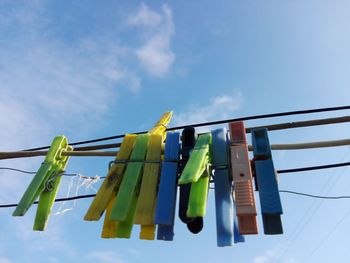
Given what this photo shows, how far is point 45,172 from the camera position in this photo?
2229mm

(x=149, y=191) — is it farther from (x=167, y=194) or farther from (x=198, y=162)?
(x=198, y=162)

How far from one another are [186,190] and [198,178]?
0.63 ft

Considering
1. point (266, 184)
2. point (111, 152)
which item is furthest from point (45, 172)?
point (266, 184)

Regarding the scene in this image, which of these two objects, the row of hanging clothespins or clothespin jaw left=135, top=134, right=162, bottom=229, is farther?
clothespin jaw left=135, top=134, right=162, bottom=229

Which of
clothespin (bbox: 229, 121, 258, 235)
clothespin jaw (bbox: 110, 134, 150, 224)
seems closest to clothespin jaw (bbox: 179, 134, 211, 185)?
clothespin (bbox: 229, 121, 258, 235)

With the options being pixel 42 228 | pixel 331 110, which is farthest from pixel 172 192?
pixel 331 110

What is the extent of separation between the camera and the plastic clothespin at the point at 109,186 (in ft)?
6.11

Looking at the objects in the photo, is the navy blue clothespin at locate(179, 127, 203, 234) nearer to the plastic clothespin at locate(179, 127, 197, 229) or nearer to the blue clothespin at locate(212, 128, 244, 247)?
the plastic clothespin at locate(179, 127, 197, 229)

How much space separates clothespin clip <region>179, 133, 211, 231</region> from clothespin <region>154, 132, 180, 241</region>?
16cm

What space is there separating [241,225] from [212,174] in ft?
1.26

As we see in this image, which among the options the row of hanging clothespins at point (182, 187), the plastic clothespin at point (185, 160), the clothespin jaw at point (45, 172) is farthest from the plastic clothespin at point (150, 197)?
the clothespin jaw at point (45, 172)

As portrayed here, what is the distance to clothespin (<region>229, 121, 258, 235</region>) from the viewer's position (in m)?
1.57

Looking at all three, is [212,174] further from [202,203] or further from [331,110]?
[331,110]

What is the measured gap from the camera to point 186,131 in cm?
215
